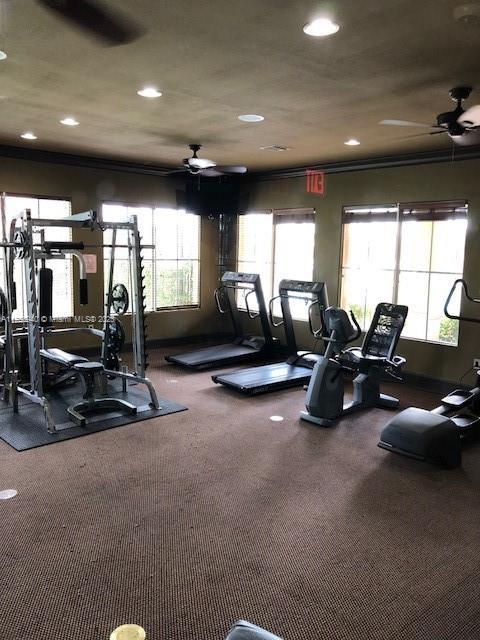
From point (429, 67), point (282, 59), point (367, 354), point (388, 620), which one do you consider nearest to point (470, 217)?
point (367, 354)

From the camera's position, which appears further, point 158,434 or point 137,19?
point 158,434

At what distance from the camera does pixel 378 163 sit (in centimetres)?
660

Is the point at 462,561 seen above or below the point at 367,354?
below

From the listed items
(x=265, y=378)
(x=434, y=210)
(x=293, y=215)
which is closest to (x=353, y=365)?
(x=265, y=378)

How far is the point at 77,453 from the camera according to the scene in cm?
416

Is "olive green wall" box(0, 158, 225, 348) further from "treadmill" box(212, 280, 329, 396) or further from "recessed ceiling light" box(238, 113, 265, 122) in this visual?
"recessed ceiling light" box(238, 113, 265, 122)

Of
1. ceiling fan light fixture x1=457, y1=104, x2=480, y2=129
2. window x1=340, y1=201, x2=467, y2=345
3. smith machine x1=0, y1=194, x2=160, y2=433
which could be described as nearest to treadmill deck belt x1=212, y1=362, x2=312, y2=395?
smith machine x1=0, y1=194, x2=160, y2=433

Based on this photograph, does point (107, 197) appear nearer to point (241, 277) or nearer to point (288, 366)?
point (241, 277)

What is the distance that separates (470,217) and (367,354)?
195cm

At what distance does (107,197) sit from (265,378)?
3.61 meters

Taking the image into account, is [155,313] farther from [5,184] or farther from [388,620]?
[388,620]

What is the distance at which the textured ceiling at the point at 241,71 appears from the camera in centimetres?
262

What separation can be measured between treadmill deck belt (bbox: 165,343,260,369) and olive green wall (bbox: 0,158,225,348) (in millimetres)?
1032

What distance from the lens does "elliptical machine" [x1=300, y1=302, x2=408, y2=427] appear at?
4957mm
